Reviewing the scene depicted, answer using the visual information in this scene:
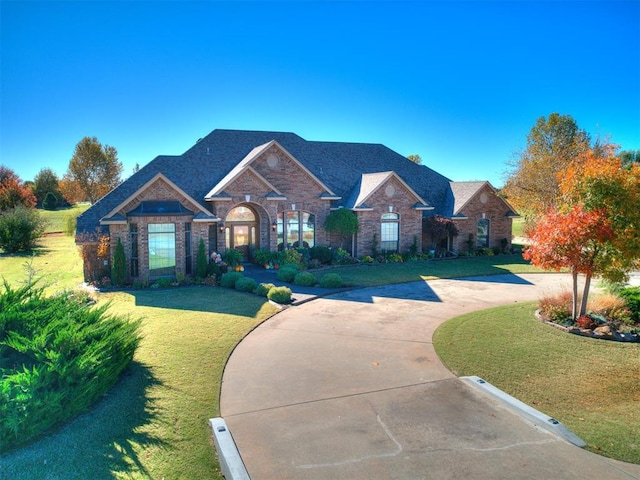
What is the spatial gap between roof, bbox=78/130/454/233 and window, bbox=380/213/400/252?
3.00 m

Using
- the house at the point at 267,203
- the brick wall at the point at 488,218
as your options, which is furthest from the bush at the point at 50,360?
the brick wall at the point at 488,218

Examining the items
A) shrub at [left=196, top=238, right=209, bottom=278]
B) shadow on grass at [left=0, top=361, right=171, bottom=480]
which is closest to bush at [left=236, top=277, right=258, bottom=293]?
shrub at [left=196, top=238, right=209, bottom=278]

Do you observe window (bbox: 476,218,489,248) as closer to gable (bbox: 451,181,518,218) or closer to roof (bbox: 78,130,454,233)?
gable (bbox: 451,181,518,218)

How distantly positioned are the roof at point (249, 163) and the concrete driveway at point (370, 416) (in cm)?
1317

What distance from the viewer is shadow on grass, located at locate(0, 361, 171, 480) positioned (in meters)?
5.66

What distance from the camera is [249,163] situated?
2403cm

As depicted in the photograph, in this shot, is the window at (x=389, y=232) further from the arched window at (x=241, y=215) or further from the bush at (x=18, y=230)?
the bush at (x=18, y=230)

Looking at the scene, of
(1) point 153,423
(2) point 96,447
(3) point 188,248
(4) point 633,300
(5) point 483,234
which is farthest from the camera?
(5) point 483,234

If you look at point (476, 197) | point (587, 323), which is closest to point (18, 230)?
point (476, 197)

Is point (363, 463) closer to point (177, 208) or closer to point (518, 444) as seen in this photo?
point (518, 444)

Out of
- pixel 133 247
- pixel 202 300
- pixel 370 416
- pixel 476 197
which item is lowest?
pixel 370 416

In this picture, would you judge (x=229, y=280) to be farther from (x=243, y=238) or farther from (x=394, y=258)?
(x=394, y=258)

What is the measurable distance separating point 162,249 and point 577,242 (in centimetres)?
1639

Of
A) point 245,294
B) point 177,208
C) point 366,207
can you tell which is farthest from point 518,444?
point 366,207
